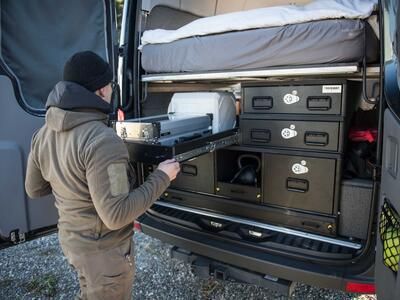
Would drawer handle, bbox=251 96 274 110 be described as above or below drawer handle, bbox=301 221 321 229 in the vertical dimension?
above

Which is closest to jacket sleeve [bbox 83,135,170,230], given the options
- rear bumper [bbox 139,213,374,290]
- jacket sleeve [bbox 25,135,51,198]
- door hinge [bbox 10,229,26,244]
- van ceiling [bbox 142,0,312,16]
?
jacket sleeve [bbox 25,135,51,198]

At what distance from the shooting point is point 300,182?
6.79 ft

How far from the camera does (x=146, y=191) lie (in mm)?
1513

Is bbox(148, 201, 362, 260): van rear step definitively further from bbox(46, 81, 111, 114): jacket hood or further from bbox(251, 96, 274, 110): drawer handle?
bbox(46, 81, 111, 114): jacket hood

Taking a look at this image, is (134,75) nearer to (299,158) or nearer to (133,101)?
(133,101)

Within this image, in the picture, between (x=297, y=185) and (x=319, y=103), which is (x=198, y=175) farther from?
(x=319, y=103)

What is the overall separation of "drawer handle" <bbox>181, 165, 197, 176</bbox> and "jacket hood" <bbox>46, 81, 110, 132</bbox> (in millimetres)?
1127

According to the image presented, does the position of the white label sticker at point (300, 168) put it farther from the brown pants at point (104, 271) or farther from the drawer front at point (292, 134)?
the brown pants at point (104, 271)

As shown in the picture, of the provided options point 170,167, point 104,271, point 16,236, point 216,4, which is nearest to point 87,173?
point 170,167

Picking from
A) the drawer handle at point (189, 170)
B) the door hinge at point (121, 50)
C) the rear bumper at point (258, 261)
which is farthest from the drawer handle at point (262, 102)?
the door hinge at point (121, 50)

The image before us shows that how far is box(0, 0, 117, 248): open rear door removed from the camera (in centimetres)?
192

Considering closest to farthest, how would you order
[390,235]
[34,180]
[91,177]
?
[390,235], [91,177], [34,180]

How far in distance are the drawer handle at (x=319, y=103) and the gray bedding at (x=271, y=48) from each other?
0.74 feet

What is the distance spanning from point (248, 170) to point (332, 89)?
0.82 metres
